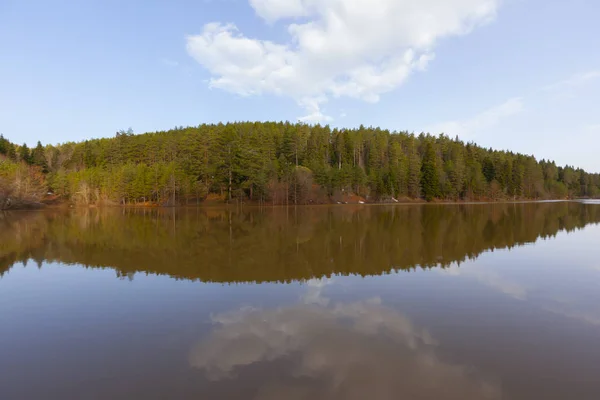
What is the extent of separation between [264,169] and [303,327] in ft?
230

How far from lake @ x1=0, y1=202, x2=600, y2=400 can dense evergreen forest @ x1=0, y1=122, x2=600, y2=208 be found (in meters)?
61.4

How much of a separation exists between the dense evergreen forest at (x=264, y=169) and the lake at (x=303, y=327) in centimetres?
6141

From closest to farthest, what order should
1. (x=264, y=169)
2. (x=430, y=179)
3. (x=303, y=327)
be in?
(x=303, y=327), (x=264, y=169), (x=430, y=179)

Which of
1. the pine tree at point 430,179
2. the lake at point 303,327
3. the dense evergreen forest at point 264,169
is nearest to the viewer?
the lake at point 303,327

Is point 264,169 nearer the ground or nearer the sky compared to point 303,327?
nearer the sky

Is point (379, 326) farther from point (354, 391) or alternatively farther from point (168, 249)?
point (168, 249)

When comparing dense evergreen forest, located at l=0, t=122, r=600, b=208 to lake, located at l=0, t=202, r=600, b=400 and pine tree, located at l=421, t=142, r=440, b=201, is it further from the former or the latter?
lake, located at l=0, t=202, r=600, b=400

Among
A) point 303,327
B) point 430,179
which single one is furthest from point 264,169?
point 303,327

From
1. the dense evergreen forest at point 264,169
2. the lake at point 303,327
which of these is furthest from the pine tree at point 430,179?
the lake at point 303,327

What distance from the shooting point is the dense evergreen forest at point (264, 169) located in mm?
77125

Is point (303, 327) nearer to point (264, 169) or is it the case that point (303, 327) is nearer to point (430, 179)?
point (264, 169)

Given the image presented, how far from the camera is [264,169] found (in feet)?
254

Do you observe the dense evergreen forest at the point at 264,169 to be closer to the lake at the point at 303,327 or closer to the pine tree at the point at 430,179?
the pine tree at the point at 430,179

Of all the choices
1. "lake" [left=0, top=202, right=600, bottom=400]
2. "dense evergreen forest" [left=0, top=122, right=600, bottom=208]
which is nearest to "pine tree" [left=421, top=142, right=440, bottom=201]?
"dense evergreen forest" [left=0, top=122, right=600, bottom=208]
